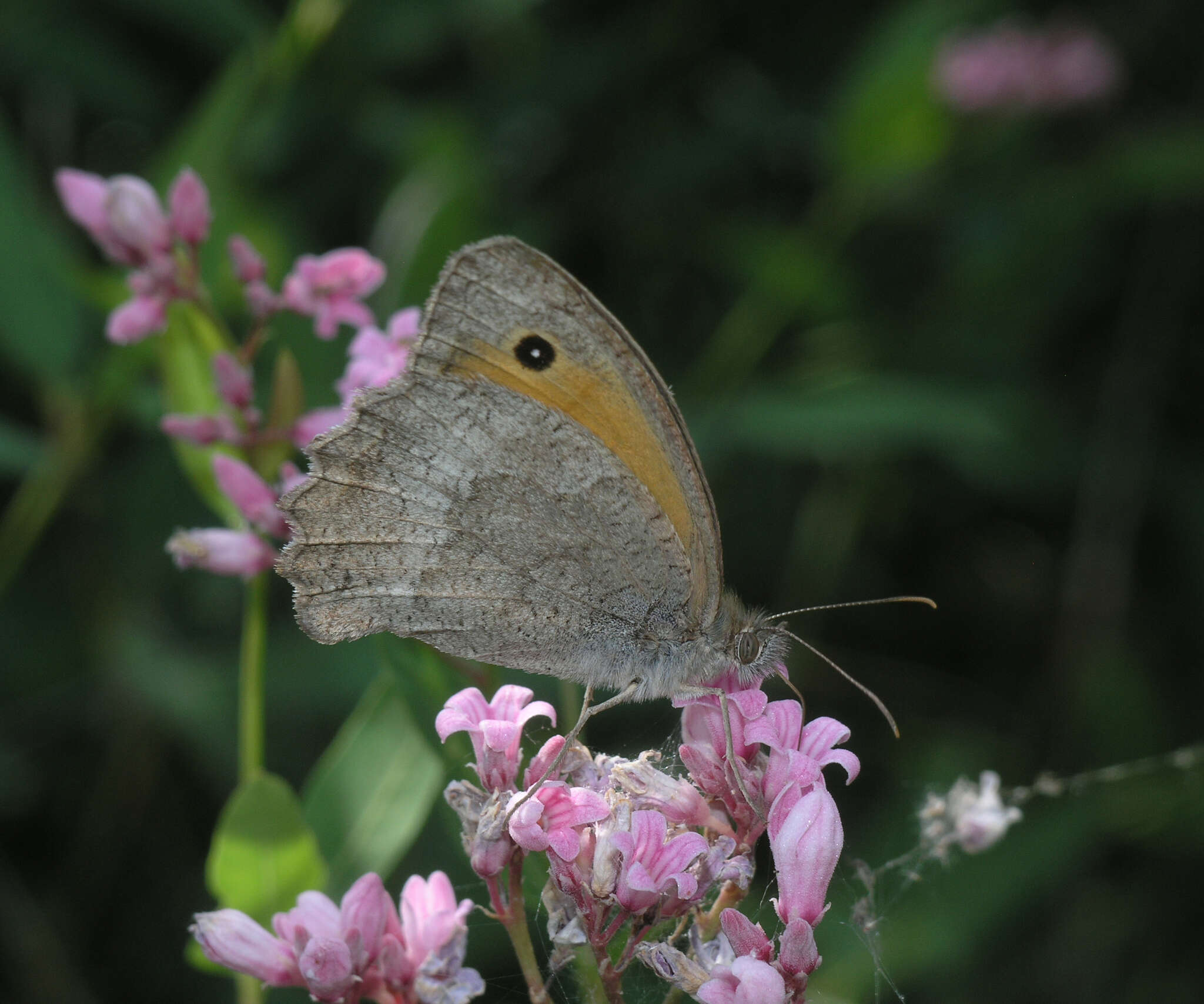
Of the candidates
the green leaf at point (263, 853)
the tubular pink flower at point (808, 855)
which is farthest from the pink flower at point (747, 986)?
the green leaf at point (263, 853)

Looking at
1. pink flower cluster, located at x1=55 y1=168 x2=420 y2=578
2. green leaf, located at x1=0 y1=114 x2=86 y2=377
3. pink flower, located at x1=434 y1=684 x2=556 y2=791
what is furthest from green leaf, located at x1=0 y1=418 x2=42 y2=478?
pink flower, located at x1=434 y1=684 x2=556 y2=791

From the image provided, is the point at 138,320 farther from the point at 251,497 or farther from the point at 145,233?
the point at 251,497

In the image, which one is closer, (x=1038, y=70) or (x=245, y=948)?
(x=245, y=948)

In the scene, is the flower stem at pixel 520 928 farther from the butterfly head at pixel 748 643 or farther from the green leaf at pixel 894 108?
the green leaf at pixel 894 108

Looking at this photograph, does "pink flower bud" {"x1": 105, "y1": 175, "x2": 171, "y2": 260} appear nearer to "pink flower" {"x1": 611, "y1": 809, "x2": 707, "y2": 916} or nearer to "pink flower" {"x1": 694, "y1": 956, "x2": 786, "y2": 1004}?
"pink flower" {"x1": 611, "y1": 809, "x2": 707, "y2": 916}

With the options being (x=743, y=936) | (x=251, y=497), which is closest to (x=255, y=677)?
(x=251, y=497)

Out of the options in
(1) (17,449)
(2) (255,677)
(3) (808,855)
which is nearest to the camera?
(3) (808,855)

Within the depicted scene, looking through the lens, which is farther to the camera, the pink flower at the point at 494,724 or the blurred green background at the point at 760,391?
the blurred green background at the point at 760,391
